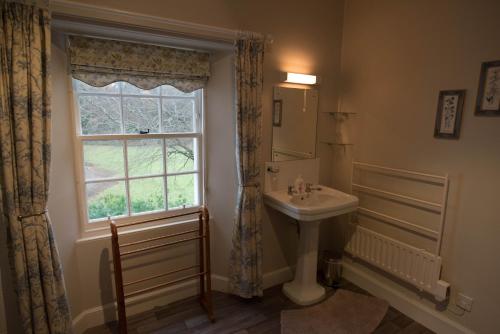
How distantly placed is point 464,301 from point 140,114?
272 centimetres

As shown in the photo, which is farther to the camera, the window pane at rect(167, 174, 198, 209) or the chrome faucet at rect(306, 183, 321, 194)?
the chrome faucet at rect(306, 183, 321, 194)

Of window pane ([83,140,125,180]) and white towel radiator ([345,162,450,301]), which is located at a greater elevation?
window pane ([83,140,125,180])

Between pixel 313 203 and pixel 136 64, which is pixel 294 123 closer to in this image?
pixel 313 203

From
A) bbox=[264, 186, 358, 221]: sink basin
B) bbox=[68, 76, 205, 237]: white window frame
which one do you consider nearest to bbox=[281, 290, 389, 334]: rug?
bbox=[264, 186, 358, 221]: sink basin

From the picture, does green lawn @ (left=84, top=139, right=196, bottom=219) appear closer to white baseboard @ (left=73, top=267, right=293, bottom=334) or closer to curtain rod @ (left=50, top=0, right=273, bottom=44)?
white baseboard @ (left=73, top=267, right=293, bottom=334)

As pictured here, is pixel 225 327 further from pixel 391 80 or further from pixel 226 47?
pixel 391 80

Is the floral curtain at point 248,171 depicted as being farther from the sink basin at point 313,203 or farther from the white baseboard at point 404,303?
the white baseboard at point 404,303

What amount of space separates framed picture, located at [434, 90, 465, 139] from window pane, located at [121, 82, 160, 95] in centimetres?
210

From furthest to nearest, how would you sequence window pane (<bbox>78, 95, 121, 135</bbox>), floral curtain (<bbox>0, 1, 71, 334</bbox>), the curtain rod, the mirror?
the mirror, window pane (<bbox>78, 95, 121, 135</bbox>), the curtain rod, floral curtain (<bbox>0, 1, 71, 334</bbox>)

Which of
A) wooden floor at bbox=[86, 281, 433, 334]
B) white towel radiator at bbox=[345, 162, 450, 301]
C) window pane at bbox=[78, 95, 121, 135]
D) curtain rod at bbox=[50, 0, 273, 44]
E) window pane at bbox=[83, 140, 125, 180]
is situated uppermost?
curtain rod at bbox=[50, 0, 273, 44]

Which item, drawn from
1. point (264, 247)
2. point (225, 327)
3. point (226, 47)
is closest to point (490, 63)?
point (226, 47)

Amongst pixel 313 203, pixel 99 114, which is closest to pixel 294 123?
pixel 313 203

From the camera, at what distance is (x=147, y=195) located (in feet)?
A: 7.53

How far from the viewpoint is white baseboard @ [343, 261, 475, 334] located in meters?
2.05
